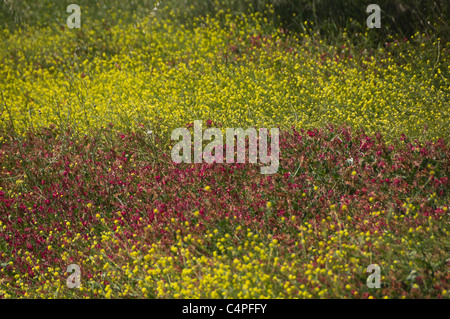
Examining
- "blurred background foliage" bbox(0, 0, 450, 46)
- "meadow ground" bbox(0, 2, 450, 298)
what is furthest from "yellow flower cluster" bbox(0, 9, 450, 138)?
"blurred background foliage" bbox(0, 0, 450, 46)

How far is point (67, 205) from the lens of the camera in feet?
15.8

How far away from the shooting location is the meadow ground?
3.35 metres

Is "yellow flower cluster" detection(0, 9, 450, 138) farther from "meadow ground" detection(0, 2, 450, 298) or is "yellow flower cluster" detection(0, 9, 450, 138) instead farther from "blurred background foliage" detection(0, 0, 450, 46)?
"blurred background foliage" detection(0, 0, 450, 46)

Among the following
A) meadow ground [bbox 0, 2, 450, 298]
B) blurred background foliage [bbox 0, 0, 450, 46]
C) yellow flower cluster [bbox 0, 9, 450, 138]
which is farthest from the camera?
blurred background foliage [bbox 0, 0, 450, 46]

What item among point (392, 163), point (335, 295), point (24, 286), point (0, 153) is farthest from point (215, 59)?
point (335, 295)

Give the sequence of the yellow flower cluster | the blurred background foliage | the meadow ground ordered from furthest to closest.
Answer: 1. the blurred background foliage
2. the yellow flower cluster
3. the meadow ground

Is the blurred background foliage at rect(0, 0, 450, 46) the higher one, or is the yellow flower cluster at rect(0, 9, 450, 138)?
the blurred background foliage at rect(0, 0, 450, 46)

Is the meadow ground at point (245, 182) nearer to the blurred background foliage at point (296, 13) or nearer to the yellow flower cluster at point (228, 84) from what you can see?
the yellow flower cluster at point (228, 84)

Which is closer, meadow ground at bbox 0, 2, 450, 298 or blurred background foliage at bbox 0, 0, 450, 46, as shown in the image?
meadow ground at bbox 0, 2, 450, 298

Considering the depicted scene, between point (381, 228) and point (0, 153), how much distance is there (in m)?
4.66

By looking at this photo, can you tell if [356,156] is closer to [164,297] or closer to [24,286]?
[164,297]

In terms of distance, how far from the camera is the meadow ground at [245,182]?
3.35m
